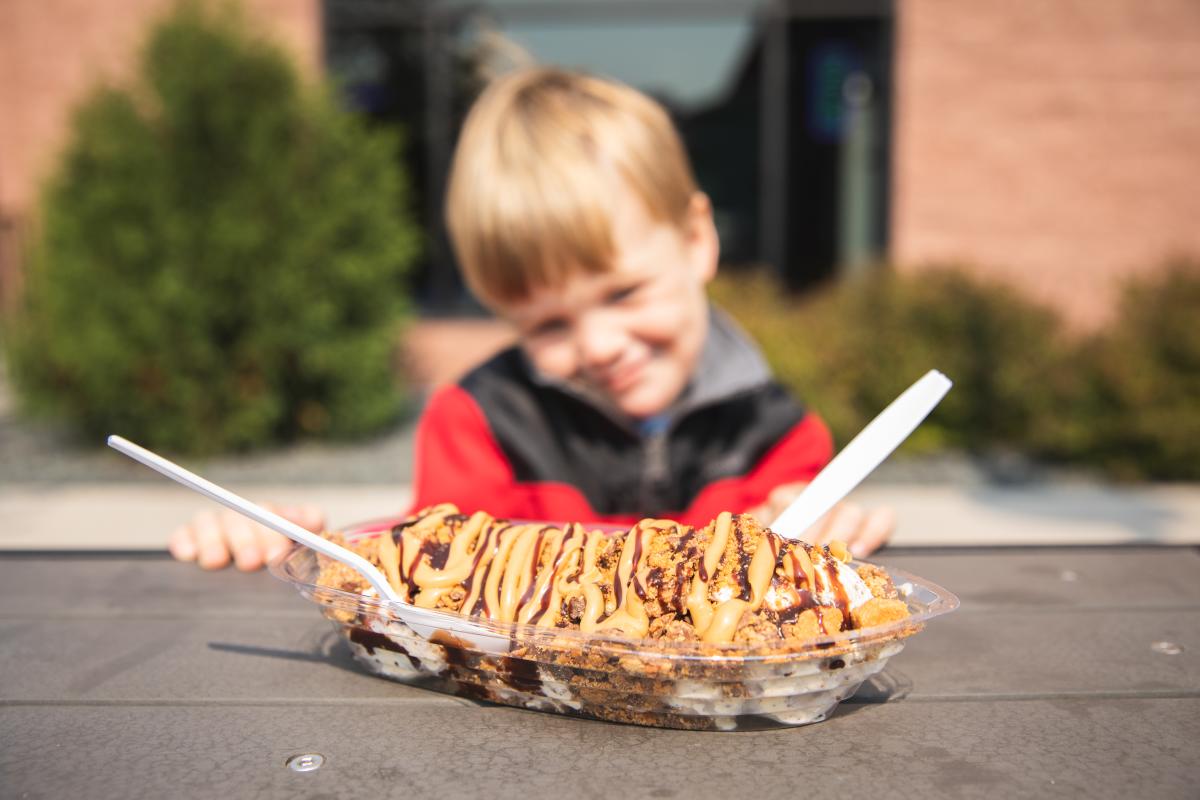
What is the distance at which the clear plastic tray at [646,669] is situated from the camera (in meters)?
0.89

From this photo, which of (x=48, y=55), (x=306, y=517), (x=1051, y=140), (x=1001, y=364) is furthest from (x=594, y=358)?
(x=48, y=55)

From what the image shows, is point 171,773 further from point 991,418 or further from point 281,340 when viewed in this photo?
point 991,418

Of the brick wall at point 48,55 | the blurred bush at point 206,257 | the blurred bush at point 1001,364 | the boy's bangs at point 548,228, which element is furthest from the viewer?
the brick wall at point 48,55

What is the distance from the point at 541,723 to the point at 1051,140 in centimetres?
788

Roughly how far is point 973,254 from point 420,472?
674 centimetres

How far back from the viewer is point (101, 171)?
210 inches

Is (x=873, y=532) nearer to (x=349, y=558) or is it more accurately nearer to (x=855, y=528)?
(x=855, y=528)

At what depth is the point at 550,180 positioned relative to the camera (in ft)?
5.87

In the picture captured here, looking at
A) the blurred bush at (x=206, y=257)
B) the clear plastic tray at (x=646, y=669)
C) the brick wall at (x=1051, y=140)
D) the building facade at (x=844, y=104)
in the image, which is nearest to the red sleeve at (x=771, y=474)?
the clear plastic tray at (x=646, y=669)

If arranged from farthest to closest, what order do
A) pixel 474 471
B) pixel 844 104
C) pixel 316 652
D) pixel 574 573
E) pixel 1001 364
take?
pixel 844 104 < pixel 1001 364 < pixel 474 471 < pixel 316 652 < pixel 574 573

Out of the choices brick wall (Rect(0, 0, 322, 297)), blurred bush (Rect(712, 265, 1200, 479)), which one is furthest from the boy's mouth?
brick wall (Rect(0, 0, 322, 297))

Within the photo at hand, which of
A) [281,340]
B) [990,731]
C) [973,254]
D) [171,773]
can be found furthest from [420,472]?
[973,254]

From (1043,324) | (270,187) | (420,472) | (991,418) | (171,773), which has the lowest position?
(991,418)

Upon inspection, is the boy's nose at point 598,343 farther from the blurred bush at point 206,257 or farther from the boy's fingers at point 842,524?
the blurred bush at point 206,257
